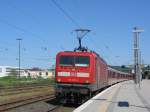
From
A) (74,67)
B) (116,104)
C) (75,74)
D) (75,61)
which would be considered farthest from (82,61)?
(116,104)

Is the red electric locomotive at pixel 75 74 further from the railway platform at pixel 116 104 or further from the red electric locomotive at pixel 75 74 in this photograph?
the railway platform at pixel 116 104

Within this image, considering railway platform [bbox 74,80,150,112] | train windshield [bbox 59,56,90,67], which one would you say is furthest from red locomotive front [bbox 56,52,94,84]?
railway platform [bbox 74,80,150,112]

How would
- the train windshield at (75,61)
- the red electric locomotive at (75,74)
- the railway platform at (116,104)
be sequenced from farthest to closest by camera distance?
the train windshield at (75,61), the red electric locomotive at (75,74), the railway platform at (116,104)

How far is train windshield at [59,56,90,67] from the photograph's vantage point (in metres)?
22.8

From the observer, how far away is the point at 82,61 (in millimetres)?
22891

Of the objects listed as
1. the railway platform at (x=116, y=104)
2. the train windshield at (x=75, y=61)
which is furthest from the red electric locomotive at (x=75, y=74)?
the railway platform at (x=116, y=104)

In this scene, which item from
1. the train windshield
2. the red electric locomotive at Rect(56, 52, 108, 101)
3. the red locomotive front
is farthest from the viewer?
the train windshield

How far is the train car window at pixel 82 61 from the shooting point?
22.8 metres

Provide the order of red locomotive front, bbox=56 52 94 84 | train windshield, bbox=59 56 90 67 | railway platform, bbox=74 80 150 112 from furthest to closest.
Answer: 1. train windshield, bbox=59 56 90 67
2. red locomotive front, bbox=56 52 94 84
3. railway platform, bbox=74 80 150 112

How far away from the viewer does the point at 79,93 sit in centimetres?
2223

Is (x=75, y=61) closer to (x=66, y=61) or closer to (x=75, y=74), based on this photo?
(x=66, y=61)

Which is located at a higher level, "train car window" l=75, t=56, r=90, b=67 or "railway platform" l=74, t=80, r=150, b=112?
"train car window" l=75, t=56, r=90, b=67

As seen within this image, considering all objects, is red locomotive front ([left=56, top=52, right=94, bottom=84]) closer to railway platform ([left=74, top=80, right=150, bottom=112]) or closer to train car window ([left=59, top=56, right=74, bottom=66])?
train car window ([left=59, top=56, right=74, bottom=66])

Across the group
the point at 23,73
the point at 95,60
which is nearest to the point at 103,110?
the point at 95,60
